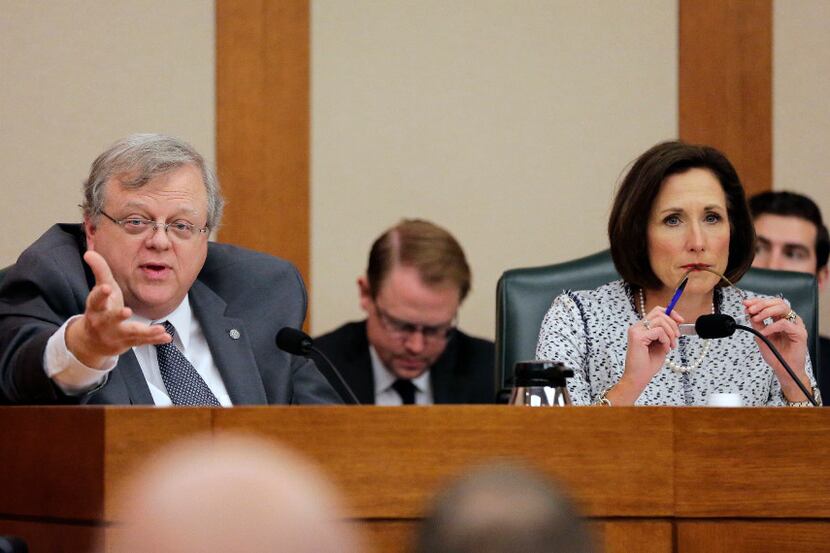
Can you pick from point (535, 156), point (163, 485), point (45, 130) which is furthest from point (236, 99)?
point (163, 485)

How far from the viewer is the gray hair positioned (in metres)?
2.93

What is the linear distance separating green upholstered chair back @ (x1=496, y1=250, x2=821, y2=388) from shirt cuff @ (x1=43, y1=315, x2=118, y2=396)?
3.27ft

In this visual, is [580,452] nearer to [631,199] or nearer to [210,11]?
[631,199]

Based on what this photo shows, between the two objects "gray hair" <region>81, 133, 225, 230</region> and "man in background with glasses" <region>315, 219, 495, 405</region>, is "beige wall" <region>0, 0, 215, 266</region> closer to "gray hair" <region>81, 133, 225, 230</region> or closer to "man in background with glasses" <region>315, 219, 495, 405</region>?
"man in background with glasses" <region>315, 219, 495, 405</region>

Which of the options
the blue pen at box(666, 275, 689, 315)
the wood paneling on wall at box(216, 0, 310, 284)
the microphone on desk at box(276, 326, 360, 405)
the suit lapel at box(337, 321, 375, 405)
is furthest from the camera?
the wood paneling on wall at box(216, 0, 310, 284)

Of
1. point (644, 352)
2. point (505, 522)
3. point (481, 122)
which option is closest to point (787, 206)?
point (481, 122)

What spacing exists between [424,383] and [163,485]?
3.58 meters

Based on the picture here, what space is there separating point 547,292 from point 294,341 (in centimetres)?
81

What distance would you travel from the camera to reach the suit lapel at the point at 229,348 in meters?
→ 2.95

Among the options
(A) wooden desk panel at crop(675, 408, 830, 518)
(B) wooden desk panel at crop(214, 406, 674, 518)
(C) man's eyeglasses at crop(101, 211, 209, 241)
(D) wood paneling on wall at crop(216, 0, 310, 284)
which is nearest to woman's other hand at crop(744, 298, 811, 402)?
(A) wooden desk panel at crop(675, 408, 830, 518)

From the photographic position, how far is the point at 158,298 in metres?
2.90

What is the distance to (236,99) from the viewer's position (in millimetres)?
4559

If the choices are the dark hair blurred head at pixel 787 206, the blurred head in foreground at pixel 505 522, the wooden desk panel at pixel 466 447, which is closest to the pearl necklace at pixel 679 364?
the wooden desk panel at pixel 466 447

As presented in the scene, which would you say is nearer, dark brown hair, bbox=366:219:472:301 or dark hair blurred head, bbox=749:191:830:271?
dark brown hair, bbox=366:219:472:301
